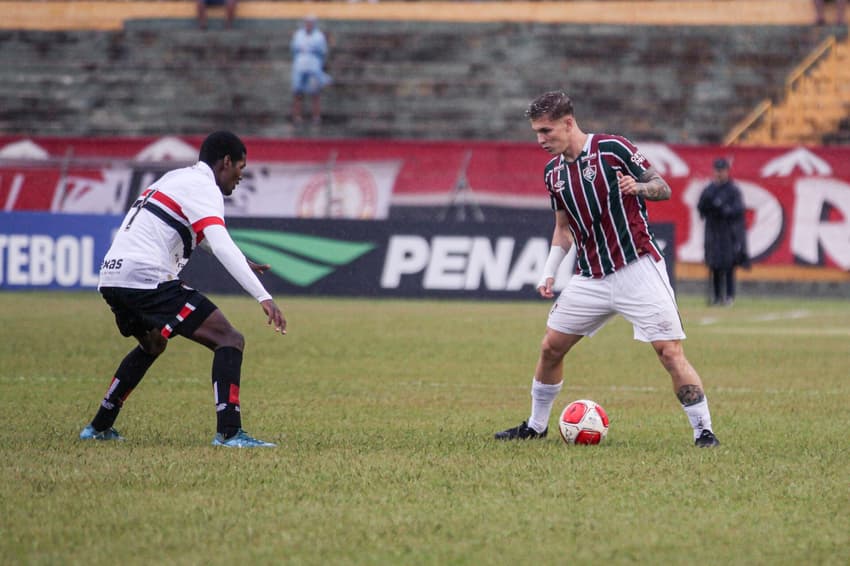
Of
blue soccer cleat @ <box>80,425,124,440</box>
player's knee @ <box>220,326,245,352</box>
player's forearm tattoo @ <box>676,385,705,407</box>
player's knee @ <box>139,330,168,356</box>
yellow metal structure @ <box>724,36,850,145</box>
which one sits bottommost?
blue soccer cleat @ <box>80,425,124,440</box>

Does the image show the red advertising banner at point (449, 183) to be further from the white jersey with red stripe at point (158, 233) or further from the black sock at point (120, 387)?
the white jersey with red stripe at point (158, 233)

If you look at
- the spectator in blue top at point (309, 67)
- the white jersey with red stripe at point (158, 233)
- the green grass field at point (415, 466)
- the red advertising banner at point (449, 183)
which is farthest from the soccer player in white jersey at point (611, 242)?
the spectator in blue top at point (309, 67)

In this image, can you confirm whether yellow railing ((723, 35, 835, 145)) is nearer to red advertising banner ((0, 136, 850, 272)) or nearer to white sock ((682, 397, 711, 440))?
red advertising banner ((0, 136, 850, 272))

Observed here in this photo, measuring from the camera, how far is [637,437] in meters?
9.08

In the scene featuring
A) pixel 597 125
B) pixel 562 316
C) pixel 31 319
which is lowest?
pixel 31 319

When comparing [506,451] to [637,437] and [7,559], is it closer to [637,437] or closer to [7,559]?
[637,437]

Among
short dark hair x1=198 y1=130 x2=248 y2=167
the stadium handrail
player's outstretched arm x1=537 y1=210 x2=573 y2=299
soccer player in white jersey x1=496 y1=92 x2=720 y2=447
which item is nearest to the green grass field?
soccer player in white jersey x1=496 y1=92 x2=720 y2=447

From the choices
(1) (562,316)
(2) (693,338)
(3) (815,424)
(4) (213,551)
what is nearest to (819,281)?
(2) (693,338)

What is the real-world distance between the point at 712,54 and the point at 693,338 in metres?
15.3

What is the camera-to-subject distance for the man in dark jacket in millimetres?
23141

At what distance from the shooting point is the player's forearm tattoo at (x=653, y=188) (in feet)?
26.2

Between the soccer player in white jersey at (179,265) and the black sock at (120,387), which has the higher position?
A: the soccer player in white jersey at (179,265)

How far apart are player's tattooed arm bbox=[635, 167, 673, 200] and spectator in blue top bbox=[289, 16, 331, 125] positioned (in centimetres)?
2117

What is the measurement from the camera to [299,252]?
23.8 metres
